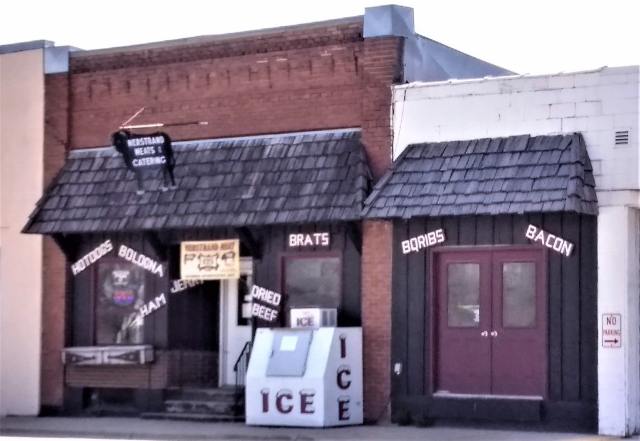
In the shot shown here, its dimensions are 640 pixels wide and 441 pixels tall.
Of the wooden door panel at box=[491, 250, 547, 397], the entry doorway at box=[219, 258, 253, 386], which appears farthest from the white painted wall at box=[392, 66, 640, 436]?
the entry doorway at box=[219, 258, 253, 386]

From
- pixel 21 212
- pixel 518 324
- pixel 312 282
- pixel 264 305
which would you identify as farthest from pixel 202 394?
pixel 518 324

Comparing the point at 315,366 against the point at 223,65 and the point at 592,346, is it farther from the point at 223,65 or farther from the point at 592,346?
the point at 223,65

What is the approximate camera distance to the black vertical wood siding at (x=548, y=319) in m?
17.0

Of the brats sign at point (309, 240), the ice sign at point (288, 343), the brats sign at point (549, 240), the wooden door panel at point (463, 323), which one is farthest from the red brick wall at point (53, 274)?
the brats sign at point (549, 240)

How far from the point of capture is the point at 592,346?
17.0 m

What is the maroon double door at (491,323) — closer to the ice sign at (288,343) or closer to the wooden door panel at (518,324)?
the wooden door panel at (518,324)

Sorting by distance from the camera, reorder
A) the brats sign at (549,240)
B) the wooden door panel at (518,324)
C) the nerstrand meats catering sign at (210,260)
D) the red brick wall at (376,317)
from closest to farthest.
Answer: the brats sign at (549,240) < the wooden door panel at (518,324) < the red brick wall at (376,317) < the nerstrand meats catering sign at (210,260)

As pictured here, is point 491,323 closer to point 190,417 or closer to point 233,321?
point 233,321

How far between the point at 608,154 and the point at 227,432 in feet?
21.6

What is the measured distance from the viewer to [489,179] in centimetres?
1742

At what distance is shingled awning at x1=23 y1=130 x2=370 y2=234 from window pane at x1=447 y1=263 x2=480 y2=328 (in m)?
1.68

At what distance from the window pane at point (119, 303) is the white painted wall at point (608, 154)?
6730 mm

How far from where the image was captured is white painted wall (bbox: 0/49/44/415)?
22.4 meters

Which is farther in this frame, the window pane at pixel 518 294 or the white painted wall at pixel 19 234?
the white painted wall at pixel 19 234
